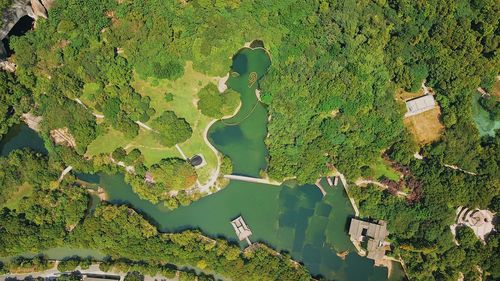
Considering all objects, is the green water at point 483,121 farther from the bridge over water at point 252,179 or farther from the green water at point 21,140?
the green water at point 21,140

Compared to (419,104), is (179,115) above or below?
above

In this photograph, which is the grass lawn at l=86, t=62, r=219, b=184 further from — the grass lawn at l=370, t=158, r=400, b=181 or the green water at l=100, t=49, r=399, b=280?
the grass lawn at l=370, t=158, r=400, b=181

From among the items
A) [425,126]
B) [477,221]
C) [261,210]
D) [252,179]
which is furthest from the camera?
[425,126]

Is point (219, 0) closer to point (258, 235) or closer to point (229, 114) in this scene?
point (229, 114)

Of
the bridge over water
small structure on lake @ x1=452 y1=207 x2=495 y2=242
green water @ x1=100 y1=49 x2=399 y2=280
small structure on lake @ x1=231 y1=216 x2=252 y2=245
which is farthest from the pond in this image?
small structure on lake @ x1=452 y1=207 x2=495 y2=242

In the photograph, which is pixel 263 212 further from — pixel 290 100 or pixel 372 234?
pixel 290 100

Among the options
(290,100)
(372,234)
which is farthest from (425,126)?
(290,100)

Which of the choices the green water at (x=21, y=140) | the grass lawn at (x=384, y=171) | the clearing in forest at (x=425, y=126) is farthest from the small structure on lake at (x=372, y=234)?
the green water at (x=21, y=140)
